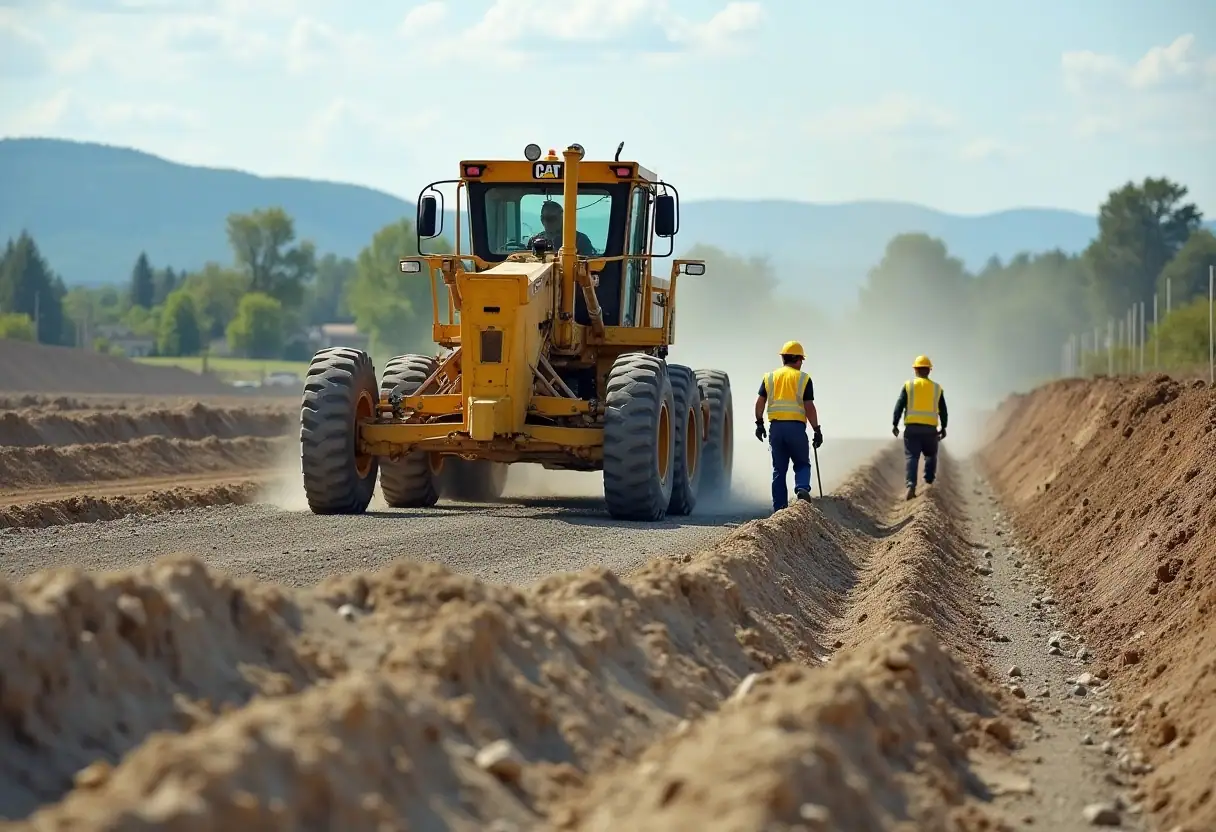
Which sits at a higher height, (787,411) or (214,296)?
(214,296)

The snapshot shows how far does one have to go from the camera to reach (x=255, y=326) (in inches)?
5202

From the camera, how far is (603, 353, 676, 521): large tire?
16.0 metres

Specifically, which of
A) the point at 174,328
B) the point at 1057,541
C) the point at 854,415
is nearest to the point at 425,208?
the point at 1057,541

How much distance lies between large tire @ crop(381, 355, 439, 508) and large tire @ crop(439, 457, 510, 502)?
123 centimetres

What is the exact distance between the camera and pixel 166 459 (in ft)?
95.3

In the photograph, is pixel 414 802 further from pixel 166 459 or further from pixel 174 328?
pixel 174 328

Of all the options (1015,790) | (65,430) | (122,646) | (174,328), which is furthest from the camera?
(174,328)

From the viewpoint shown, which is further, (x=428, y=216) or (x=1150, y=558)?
(x=428, y=216)

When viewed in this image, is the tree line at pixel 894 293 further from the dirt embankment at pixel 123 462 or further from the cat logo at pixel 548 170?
the cat logo at pixel 548 170

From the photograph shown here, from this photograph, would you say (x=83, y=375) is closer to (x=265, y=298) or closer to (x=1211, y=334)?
(x=1211, y=334)

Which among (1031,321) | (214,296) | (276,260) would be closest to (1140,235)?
(1031,321)

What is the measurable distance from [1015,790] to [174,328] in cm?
13657

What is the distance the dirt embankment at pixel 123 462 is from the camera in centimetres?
1848

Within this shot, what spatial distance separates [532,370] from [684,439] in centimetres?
194
